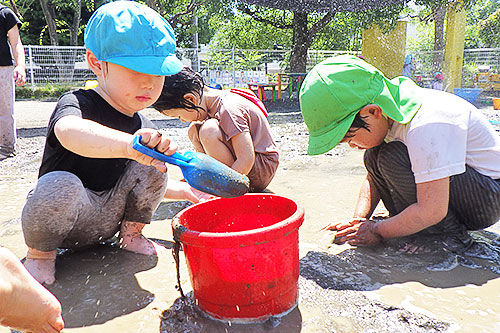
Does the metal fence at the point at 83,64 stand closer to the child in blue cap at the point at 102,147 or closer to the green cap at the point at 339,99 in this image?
the child in blue cap at the point at 102,147

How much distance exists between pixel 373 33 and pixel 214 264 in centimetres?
1303

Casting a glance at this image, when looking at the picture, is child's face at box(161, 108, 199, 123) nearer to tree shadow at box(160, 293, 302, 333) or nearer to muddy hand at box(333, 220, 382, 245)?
muddy hand at box(333, 220, 382, 245)

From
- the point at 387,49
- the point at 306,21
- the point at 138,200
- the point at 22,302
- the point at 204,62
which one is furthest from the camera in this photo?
the point at 204,62

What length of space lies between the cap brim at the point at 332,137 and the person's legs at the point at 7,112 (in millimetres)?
3505

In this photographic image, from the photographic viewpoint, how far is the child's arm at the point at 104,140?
4.59 feet

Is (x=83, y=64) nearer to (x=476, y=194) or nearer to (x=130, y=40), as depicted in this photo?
(x=130, y=40)

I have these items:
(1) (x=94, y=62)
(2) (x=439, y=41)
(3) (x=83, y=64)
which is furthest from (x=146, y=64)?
(2) (x=439, y=41)

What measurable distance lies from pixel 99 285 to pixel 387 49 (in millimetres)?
13124

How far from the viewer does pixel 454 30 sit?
12.6 meters

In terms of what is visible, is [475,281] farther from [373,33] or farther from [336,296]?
[373,33]

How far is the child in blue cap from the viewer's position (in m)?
1.61

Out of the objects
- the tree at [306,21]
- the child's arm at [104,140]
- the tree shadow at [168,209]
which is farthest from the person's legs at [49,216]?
the tree at [306,21]

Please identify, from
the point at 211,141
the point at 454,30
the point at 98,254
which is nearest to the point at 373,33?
the point at 454,30

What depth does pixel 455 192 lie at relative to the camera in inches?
77.2
